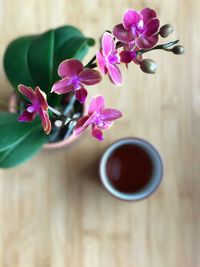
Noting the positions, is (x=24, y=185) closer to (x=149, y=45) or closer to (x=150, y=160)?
(x=150, y=160)

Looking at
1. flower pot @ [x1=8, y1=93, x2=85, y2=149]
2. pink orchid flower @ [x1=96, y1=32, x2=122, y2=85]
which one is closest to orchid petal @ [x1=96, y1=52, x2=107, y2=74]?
pink orchid flower @ [x1=96, y1=32, x2=122, y2=85]

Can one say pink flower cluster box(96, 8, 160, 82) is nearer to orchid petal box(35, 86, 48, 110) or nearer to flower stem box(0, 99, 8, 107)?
orchid petal box(35, 86, 48, 110)

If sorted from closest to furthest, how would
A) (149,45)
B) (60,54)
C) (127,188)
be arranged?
(149,45)
(60,54)
(127,188)

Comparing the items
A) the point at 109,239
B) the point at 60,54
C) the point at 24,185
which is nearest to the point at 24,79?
the point at 60,54

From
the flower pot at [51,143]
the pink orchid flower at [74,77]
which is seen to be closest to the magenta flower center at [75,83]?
the pink orchid flower at [74,77]

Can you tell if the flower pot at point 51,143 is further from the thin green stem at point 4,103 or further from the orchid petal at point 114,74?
the orchid petal at point 114,74

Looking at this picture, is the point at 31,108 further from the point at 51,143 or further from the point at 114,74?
the point at 51,143
